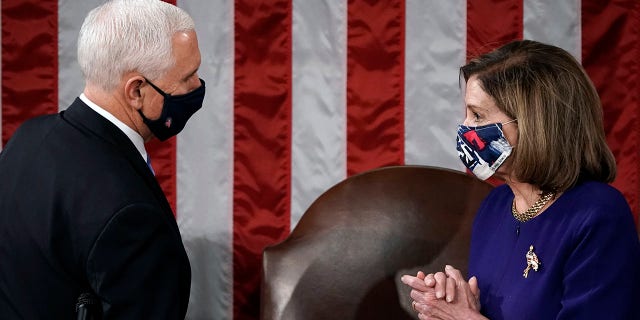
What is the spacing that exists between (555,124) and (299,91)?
134 cm

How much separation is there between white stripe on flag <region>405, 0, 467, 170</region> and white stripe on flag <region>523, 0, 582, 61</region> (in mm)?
245

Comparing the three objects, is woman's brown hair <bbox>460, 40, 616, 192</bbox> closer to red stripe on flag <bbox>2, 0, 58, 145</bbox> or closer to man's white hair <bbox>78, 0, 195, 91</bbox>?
man's white hair <bbox>78, 0, 195, 91</bbox>

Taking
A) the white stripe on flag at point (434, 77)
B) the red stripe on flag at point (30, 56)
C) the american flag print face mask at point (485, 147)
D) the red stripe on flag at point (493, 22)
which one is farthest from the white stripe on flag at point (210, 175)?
the american flag print face mask at point (485, 147)

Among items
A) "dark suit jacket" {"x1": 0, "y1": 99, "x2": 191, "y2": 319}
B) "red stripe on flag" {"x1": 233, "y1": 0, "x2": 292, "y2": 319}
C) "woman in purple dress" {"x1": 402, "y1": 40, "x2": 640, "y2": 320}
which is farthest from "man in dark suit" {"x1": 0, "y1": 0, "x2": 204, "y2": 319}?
"red stripe on flag" {"x1": 233, "y1": 0, "x2": 292, "y2": 319}

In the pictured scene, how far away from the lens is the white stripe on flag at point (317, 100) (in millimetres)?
3018

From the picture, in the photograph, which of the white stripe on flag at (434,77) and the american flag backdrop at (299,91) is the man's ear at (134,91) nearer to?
the american flag backdrop at (299,91)

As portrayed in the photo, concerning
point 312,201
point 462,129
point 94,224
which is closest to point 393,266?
point 312,201

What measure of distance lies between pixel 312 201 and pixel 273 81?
48 cm

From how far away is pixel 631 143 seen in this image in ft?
9.80

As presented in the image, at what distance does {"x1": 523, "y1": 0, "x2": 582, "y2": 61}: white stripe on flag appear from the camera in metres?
2.96

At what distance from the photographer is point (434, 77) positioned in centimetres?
300

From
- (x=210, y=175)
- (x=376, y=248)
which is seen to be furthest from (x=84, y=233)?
(x=210, y=175)

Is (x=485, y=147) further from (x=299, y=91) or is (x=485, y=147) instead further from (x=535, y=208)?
(x=299, y=91)

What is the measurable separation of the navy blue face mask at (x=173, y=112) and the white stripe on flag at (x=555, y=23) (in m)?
1.56
